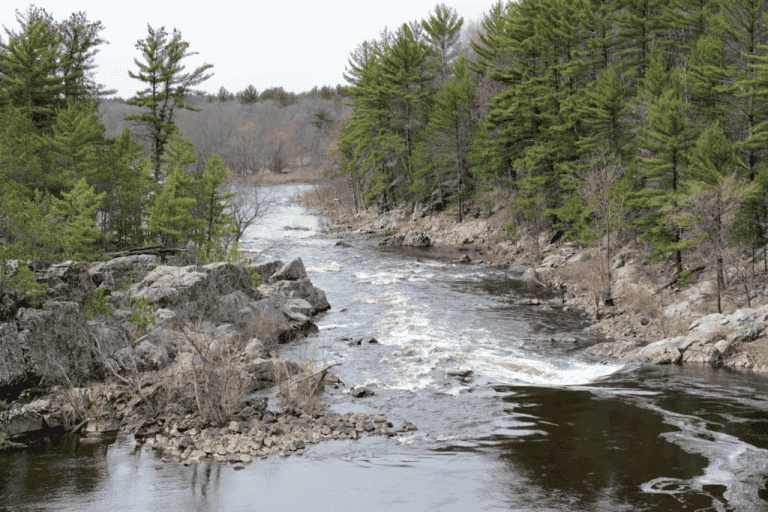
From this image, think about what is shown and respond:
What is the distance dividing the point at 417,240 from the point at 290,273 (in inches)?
990

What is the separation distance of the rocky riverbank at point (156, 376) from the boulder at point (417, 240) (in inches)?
1244

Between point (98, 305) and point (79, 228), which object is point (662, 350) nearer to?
point (98, 305)

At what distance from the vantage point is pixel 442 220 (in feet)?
205

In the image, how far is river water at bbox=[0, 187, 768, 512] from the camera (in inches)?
498

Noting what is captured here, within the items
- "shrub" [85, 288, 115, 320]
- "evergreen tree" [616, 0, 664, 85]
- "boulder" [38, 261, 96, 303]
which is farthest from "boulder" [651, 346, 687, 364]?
"evergreen tree" [616, 0, 664, 85]

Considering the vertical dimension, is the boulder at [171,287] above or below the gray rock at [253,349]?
above

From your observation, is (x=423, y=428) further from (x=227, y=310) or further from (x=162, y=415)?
(x=227, y=310)

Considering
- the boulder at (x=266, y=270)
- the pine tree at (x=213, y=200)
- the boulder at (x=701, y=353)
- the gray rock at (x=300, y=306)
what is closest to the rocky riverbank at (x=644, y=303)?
the boulder at (x=701, y=353)

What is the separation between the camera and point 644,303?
2884 centimetres

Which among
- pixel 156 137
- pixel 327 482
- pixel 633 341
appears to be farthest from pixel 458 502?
pixel 156 137

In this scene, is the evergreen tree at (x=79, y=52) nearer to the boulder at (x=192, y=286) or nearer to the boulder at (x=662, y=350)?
the boulder at (x=192, y=286)

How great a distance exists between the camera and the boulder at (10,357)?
1788 cm

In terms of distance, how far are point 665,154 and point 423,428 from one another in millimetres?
22177

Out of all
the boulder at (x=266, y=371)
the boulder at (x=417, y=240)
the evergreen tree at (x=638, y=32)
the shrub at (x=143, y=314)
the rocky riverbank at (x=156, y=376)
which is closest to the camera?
the rocky riverbank at (x=156, y=376)
